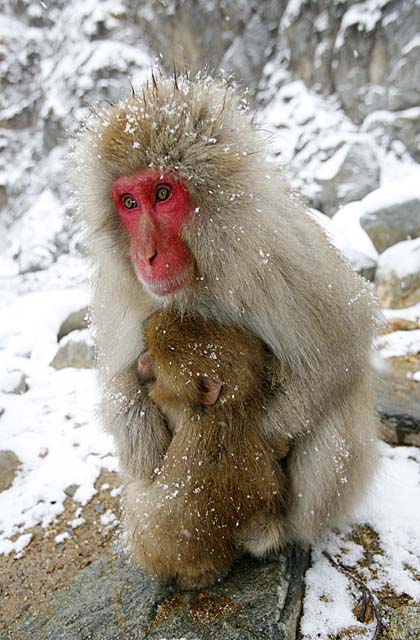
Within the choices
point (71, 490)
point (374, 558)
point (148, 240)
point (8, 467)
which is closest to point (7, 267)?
point (8, 467)

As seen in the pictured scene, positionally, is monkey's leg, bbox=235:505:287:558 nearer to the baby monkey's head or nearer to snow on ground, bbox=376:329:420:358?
the baby monkey's head

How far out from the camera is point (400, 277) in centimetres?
416

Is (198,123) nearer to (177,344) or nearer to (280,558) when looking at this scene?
(177,344)

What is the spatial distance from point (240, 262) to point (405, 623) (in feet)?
3.46

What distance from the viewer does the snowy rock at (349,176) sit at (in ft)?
24.3

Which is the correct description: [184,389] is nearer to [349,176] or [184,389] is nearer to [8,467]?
[8,467]

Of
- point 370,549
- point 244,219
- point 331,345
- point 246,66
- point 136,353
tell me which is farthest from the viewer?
point 246,66

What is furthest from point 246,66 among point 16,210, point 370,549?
point 370,549

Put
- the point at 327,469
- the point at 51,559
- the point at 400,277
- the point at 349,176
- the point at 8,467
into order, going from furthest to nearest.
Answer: the point at 349,176
the point at 400,277
the point at 8,467
the point at 51,559
the point at 327,469

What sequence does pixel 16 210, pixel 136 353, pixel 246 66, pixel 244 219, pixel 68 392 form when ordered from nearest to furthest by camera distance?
pixel 244 219
pixel 136 353
pixel 68 392
pixel 246 66
pixel 16 210

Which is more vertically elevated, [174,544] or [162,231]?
[162,231]

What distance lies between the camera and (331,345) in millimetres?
1529

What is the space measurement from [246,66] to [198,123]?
966 centimetres

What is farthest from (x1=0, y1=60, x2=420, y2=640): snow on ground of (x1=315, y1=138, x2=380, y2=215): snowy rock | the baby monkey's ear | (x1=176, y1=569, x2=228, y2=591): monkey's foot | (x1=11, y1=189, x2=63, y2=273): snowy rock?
(x1=11, y1=189, x2=63, y2=273): snowy rock
